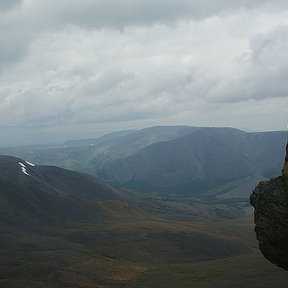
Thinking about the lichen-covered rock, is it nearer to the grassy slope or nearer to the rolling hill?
the grassy slope

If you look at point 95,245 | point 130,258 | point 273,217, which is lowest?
point 130,258

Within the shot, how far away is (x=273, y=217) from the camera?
31203 mm

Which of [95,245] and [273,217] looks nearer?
[273,217]

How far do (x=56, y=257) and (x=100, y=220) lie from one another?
5764cm

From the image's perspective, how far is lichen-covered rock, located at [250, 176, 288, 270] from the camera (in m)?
30.6

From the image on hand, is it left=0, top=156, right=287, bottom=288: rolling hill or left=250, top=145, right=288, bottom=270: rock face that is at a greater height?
left=250, top=145, right=288, bottom=270: rock face

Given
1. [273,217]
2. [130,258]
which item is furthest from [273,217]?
[130,258]

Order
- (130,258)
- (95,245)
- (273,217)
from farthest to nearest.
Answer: (95,245)
(130,258)
(273,217)

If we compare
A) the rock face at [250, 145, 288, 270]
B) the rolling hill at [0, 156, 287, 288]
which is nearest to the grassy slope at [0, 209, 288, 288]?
the rolling hill at [0, 156, 287, 288]

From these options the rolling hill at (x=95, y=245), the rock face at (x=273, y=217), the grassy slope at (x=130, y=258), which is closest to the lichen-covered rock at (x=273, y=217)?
the rock face at (x=273, y=217)

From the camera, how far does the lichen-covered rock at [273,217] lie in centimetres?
3064

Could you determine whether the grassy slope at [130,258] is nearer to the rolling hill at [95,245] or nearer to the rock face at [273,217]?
the rolling hill at [95,245]

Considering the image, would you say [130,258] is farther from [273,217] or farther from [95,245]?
[273,217]

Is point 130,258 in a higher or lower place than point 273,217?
lower
